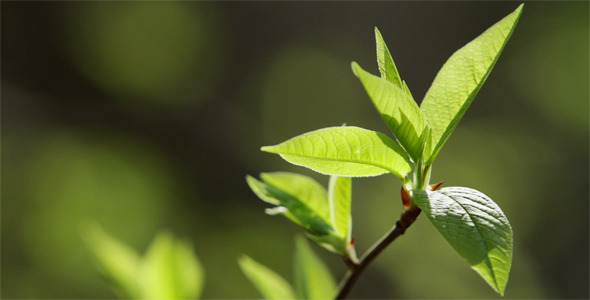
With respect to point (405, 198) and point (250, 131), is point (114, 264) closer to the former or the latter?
point (405, 198)

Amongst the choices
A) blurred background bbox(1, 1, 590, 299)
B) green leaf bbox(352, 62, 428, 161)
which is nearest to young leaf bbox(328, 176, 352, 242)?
green leaf bbox(352, 62, 428, 161)

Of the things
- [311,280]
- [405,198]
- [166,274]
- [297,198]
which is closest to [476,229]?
[405,198]

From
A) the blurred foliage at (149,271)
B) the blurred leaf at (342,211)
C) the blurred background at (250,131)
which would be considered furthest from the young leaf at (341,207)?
the blurred background at (250,131)

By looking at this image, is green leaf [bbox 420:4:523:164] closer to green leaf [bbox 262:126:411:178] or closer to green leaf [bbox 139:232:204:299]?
green leaf [bbox 262:126:411:178]

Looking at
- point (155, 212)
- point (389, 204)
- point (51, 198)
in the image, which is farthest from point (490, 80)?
point (51, 198)

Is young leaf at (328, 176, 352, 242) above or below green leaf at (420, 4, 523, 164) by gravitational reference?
below

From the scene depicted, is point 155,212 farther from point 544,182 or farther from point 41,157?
point 544,182
